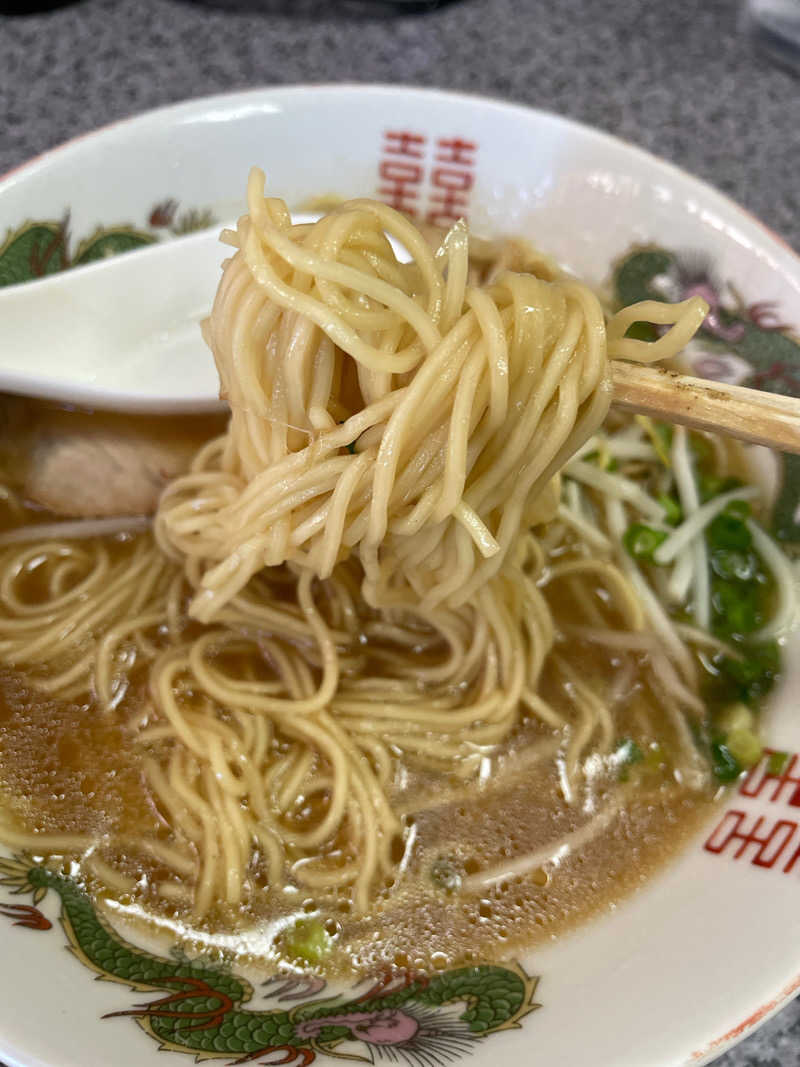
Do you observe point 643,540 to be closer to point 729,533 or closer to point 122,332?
point 729,533

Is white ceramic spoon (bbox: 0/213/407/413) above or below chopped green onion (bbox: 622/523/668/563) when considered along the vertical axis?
above

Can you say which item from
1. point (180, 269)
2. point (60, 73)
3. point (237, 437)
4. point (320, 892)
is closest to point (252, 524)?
point (237, 437)

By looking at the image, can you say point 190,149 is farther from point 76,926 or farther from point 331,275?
point 76,926

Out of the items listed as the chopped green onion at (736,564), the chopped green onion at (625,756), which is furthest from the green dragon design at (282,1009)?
the chopped green onion at (736,564)

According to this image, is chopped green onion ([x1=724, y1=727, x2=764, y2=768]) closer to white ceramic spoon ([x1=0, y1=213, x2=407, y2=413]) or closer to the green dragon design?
the green dragon design

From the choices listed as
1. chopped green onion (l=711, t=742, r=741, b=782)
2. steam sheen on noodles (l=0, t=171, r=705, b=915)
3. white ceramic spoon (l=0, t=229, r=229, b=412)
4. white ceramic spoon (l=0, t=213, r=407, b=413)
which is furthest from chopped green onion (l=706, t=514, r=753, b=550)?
white ceramic spoon (l=0, t=229, r=229, b=412)

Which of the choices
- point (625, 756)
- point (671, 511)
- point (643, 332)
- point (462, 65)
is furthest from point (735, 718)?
point (462, 65)
